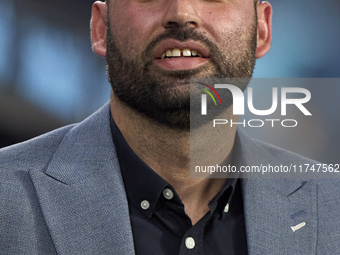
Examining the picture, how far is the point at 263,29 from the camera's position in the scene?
229 cm

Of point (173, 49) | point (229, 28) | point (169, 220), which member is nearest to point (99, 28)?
point (173, 49)

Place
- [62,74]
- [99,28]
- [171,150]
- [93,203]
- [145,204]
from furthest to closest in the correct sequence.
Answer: [62,74], [99,28], [171,150], [145,204], [93,203]

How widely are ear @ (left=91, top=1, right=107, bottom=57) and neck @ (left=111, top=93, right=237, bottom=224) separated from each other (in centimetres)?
36

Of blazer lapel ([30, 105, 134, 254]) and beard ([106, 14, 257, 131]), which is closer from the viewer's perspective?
blazer lapel ([30, 105, 134, 254])

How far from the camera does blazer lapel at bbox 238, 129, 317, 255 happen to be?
5.93ft

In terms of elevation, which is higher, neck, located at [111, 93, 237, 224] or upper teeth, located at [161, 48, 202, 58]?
upper teeth, located at [161, 48, 202, 58]

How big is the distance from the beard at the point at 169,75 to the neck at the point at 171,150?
2.0 inches

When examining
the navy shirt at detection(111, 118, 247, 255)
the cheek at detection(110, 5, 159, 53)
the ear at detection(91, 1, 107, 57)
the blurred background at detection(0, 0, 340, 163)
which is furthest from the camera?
the blurred background at detection(0, 0, 340, 163)

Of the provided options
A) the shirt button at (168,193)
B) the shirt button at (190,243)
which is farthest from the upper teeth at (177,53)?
the shirt button at (190,243)

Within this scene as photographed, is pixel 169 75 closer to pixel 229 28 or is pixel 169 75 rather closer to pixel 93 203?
pixel 229 28

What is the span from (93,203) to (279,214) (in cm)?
82

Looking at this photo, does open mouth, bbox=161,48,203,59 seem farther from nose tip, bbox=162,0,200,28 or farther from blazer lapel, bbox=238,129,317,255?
blazer lapel, bbox=238,129,317,255

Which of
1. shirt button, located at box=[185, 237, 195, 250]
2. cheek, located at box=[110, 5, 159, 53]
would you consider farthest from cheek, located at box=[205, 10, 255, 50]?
shirt button, located at box=[185, 237, 195, 250]

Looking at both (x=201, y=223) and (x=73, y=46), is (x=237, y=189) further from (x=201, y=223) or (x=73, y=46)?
(x=73, y=46)
